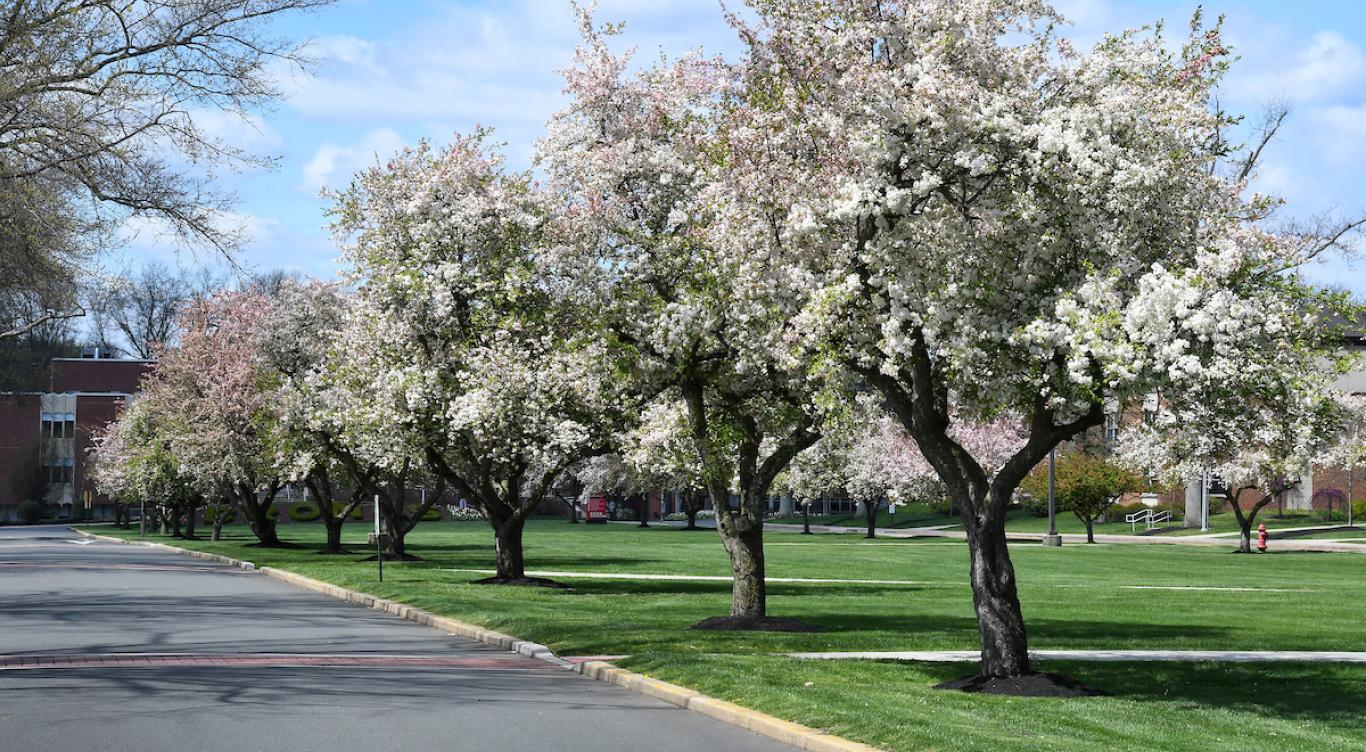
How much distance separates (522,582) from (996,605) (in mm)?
18273

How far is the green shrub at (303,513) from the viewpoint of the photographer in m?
102

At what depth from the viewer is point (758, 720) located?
11.7 m

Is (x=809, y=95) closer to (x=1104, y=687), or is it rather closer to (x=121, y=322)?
(x=1104, y=687)

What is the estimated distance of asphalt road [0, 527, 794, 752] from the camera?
35.2 ft

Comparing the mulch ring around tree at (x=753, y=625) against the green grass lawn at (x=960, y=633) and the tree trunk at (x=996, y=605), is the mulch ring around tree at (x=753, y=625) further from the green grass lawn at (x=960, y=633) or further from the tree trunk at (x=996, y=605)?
the tree trunk at (x=996, y=605)

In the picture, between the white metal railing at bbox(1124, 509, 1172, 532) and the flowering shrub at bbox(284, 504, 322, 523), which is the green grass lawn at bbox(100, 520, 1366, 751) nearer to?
the white metal railing at bbox(1124, 509, 1172, 532)

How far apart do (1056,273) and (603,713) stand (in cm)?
539

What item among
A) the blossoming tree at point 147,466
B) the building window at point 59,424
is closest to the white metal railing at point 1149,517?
the blossoming tree at point 147,466

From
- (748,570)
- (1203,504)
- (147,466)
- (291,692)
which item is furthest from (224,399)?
(1203,504)

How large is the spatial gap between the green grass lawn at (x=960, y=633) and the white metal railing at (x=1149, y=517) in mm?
28447

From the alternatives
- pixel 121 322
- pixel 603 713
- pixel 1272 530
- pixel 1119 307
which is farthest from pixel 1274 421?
pixel 121 322

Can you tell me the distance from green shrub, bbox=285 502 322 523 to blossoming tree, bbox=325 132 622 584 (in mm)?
74789

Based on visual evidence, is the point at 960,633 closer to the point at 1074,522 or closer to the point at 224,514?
the point at 224,514

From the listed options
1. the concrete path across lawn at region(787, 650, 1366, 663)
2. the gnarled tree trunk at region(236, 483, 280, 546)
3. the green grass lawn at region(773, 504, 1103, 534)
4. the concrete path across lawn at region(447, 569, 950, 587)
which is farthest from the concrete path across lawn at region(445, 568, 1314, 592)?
the green grass lawn at region(773, 504, 1103, 534)
